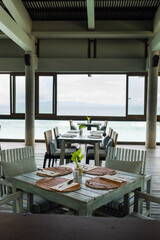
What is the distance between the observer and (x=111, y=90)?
11719 mm

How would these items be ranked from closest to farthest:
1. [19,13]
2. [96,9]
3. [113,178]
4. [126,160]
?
[113,178] → [126,160] → [19,13] → [96,9]

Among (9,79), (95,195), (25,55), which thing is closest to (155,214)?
(95,195)

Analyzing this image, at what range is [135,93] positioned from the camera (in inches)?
343

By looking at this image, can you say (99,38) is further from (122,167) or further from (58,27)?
(122,167)

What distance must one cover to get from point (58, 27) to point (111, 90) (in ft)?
15.4

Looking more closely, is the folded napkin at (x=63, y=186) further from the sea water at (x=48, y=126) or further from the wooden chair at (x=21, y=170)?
the sea water at (x=48, y=126)

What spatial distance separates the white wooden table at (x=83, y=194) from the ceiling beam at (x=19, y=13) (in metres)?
5.12

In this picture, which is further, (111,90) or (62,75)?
(111,90)

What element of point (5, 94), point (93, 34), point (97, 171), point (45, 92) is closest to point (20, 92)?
point (5, 94)

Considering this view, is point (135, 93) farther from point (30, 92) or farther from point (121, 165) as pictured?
point (121, 165)

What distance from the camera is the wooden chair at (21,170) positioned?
2385mm

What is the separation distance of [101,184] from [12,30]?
4.82 metres

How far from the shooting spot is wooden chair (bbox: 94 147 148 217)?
8.00 feet

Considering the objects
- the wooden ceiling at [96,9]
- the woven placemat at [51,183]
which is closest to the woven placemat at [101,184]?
the woven placemat at [51,183]
